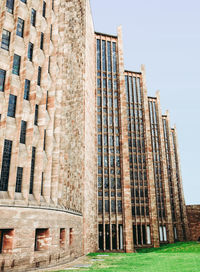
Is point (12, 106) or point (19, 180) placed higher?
point (12, 106)

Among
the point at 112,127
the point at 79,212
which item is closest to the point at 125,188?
the point at 112,127

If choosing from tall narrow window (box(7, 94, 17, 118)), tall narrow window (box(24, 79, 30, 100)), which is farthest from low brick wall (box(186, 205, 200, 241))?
tall narrow window (box(7, 94, 17, 118))

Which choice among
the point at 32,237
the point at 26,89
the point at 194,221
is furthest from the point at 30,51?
the point at 194,221

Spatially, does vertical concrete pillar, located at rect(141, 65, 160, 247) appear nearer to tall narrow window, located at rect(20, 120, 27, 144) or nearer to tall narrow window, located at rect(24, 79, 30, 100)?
tall narrow window, located at rect(20, 120, 27, 144)

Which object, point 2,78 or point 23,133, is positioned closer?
point 2,78

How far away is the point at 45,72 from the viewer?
21.2 meters

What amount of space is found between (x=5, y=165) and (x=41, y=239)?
6.03 m

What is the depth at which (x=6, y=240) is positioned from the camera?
14.8m

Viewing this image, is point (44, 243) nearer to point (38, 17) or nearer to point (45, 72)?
point (45, 72)

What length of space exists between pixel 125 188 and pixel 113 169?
12.7 ft

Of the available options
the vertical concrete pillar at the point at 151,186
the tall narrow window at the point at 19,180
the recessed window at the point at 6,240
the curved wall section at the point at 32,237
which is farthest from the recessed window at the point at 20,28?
the vertical concrete pillar at the point at 151,186

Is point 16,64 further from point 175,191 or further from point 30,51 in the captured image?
point 175,191

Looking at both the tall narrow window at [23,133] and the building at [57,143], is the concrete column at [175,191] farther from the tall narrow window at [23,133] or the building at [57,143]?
the tall narrow window at [23,133]

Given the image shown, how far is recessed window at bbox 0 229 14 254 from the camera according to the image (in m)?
14.6
